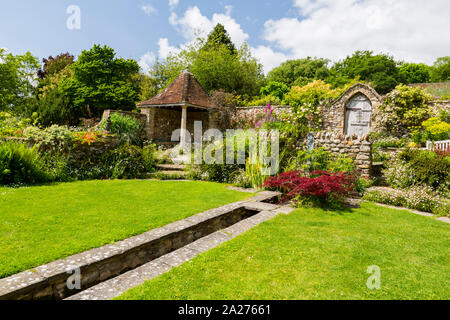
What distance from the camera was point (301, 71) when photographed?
38562mm

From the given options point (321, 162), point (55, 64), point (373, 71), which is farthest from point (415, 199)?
point (373, 71)

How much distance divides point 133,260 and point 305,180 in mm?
4160

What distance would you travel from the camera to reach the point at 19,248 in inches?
124

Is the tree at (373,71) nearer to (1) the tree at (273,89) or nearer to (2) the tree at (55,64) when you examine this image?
(1) the tree at (273,89)

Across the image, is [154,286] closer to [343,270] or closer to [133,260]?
[133,260]

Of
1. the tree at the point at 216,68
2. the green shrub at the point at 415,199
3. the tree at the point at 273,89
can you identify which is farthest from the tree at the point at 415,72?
the green shrub at the point at 415,199

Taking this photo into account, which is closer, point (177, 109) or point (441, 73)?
point (177, 109)

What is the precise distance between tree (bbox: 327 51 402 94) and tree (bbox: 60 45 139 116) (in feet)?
74.7

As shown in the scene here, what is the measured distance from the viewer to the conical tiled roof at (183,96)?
12.7 meters

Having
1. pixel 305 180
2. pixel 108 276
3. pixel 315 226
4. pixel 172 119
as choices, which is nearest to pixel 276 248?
pixel 315 226

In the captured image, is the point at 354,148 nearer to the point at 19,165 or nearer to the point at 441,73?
the point at 19,165

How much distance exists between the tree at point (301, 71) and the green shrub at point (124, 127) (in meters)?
27.6

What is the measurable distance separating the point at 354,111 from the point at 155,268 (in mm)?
14509

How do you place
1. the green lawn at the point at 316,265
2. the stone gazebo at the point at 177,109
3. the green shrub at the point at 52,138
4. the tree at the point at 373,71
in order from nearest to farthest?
the green lawn at the point at 316,265, the green shrub at the point at 52,138, the stone gazebo at the point at 177,109, the tree at the point at 373,71
